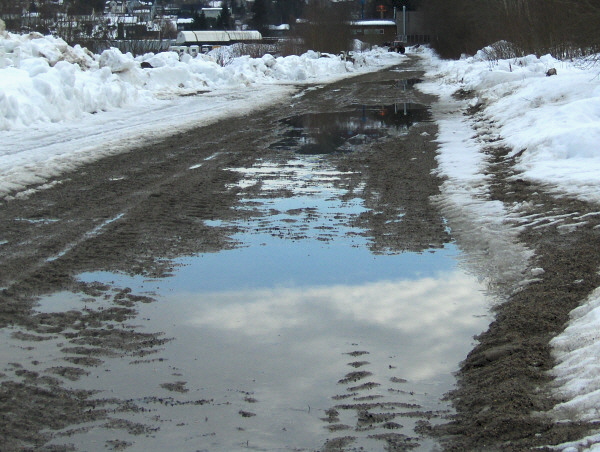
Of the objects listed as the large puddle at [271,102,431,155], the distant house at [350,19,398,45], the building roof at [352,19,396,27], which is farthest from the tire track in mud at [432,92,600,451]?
the building roof at [352,19,396,27]

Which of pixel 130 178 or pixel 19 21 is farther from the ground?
pixel 19 21

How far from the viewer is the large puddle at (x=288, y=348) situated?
4.63m

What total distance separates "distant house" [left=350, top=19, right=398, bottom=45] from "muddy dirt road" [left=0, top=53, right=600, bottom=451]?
113 metres

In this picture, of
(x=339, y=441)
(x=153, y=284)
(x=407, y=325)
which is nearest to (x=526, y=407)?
(x=339, y=441)

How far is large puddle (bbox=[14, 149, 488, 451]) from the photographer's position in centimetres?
463

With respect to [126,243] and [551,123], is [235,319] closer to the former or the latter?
[126,243]

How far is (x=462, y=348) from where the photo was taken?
597cm

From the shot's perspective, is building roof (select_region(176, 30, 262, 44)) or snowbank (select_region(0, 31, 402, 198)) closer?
snowbank (select_region(0, 31, 402, 198))

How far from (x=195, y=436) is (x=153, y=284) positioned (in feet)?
9.71

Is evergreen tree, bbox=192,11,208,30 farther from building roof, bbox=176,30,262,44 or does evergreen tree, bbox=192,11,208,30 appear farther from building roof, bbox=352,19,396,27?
building roof, bbox=352,19,396,27

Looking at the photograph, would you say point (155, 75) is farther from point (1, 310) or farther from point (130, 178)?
point (1, 310)

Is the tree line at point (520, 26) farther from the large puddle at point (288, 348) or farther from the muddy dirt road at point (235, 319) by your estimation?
the large puddle at point (288, 348)

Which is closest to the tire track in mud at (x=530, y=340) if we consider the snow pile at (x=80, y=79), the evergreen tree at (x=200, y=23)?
the snow pile at (x=80, y=79)

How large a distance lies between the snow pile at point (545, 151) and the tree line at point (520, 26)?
1.37 meters
